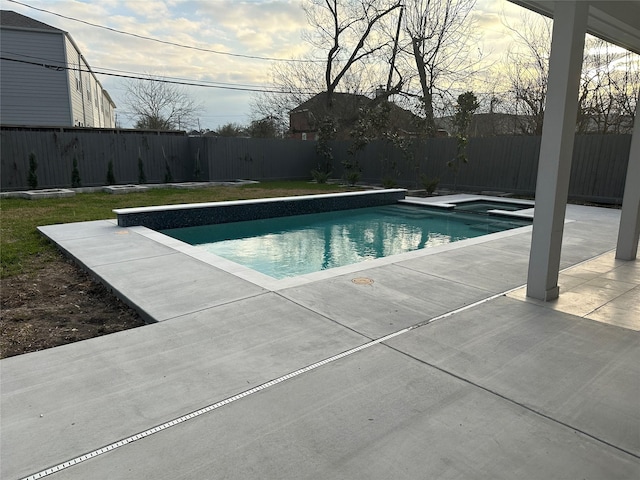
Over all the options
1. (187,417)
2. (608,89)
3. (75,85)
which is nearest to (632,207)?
(187,417)

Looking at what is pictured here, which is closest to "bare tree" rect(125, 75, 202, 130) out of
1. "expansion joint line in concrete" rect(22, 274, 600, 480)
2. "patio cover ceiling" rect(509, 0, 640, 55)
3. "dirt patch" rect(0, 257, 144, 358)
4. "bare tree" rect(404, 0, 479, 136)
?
"bare tree" rect(404, 0, 479, 136)

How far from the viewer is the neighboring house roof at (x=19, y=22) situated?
51.8 ft

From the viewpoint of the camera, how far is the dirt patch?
307cm

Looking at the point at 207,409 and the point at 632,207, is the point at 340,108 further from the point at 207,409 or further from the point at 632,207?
the point at 207,409

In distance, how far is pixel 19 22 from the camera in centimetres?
1608

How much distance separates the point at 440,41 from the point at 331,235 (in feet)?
46.8

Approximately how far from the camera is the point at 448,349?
2777 millimetres

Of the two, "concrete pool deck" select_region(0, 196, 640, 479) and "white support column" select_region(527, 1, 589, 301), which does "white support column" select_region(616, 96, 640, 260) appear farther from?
"white support column" select_region(527, 1, 589, 301)

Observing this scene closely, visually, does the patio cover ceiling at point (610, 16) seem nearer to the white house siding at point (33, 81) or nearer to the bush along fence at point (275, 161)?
the bush along fence at point (275, 161)

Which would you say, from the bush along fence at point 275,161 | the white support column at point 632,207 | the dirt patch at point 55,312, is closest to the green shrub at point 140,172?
the bush along fence at point 275,161

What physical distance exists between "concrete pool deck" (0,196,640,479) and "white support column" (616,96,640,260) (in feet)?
4.86

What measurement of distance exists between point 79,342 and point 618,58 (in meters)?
15.6

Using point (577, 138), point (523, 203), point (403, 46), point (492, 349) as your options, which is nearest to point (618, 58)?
point (577, 138)

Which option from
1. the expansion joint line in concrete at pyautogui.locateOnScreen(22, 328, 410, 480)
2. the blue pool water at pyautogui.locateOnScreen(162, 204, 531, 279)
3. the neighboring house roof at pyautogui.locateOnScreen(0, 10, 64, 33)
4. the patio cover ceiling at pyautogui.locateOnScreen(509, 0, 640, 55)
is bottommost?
the blue pool water at pyautogui.locateOnScreen(162, 204, 531, 279)
